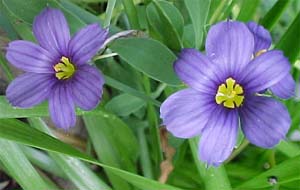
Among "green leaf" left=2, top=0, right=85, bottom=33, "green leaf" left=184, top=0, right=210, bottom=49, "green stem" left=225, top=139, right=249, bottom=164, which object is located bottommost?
"green stem" left=225, top=139, right=249, bottom=164

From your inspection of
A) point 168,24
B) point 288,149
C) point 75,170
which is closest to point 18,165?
point 75,170

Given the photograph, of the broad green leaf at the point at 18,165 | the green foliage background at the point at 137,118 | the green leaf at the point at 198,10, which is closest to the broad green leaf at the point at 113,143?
the green foliage background at the point at 137,118

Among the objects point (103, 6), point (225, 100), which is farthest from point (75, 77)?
point (103, 6)

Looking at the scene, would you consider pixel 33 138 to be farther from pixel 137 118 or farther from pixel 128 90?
pixel 137 118

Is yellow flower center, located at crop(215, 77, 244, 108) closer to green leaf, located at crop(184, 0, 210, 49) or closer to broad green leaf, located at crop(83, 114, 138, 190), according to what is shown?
green leaf, located at crop(184, 0, 210, 49)

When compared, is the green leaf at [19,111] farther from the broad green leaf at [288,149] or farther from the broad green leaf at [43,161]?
the broad green leaf at [288,149]

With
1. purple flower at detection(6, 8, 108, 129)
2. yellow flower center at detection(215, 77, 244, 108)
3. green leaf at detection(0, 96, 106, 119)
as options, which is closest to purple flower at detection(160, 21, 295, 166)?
yellow flower center at detection(215, 77, 244, 108)
